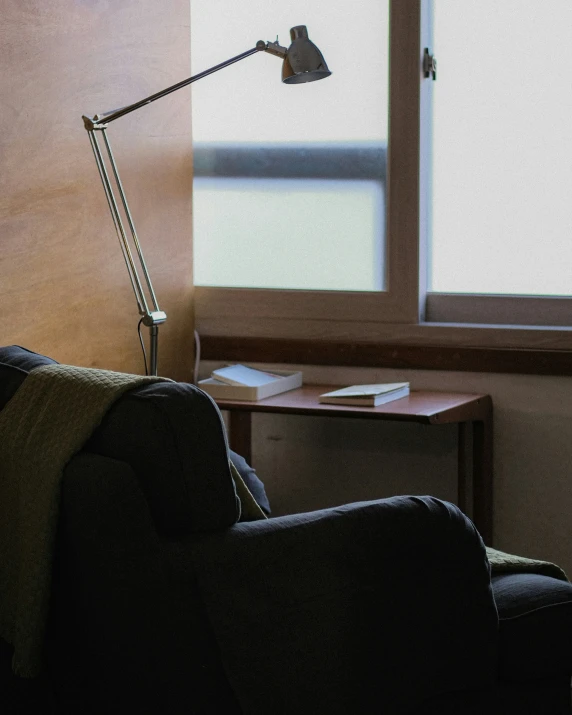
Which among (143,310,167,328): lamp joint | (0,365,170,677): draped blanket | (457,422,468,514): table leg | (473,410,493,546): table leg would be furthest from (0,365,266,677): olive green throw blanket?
(473,410,493,546): table leg

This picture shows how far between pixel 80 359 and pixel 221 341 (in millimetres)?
572

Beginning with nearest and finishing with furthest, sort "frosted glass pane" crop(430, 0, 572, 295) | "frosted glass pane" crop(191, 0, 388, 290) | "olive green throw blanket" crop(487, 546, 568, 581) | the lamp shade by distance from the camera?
1. "olive green throw blanket" crop(487, 546, 568, 581)
2. the lamp shade
3. "frosted glass pane" crop(430, 0, 572, 295)
4. "frosted glass pane" crop(191, 0, 388, 290)

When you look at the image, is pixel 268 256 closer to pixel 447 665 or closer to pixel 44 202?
pixel 44 202

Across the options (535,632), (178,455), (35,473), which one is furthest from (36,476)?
(535,632)

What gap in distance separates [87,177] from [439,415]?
1070mm

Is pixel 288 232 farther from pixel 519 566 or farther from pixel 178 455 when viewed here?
pixel 178 455

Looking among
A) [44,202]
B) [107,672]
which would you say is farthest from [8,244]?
[107,672]

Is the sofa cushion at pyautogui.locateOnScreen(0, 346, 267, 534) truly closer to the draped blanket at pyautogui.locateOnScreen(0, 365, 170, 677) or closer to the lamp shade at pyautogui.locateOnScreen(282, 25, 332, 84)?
the draped blanket at pyautogui.locateOnScreen(0, 365, 170, 677)

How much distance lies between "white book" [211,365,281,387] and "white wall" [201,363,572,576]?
0.24 metres

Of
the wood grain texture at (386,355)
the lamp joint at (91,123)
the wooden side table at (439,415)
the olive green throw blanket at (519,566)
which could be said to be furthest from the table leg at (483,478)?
the lamp joint at (91,123)

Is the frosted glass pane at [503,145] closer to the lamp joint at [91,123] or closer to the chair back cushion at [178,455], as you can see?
the lamp joint at [91,123]

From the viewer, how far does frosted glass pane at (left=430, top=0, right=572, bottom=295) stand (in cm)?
271

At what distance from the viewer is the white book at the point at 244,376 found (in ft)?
8.74

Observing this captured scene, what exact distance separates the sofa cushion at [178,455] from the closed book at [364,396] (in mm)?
1139
